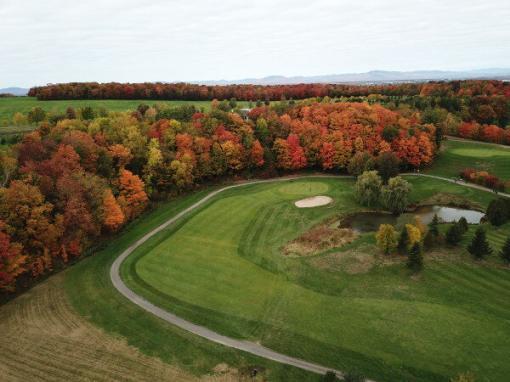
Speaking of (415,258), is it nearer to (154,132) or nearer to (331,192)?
(331,192)

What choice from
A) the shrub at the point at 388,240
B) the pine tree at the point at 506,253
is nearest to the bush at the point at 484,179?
the pine tree at the point at 506,253

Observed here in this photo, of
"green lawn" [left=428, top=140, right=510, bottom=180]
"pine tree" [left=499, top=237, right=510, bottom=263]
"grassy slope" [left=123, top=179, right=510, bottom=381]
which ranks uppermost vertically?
"green lawn" [left=428, top=140, right=510, bottom=180]

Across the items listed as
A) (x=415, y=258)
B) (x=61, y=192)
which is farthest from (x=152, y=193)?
(x=415, y=258)

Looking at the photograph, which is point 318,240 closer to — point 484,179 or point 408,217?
point 408,217

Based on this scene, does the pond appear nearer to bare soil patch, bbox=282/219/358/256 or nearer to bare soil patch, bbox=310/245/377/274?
bare soil patch, bbox=282/219/358/256

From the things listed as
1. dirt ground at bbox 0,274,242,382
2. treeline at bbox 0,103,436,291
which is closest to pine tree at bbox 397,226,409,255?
dirt ground at bbox 0,274,242,382

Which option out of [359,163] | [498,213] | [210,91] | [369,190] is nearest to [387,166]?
[359,163]
